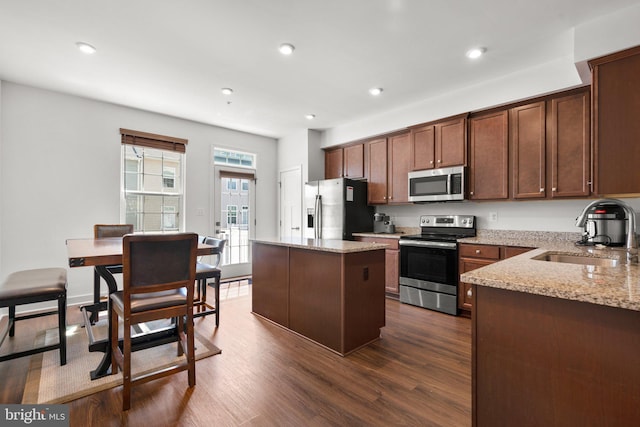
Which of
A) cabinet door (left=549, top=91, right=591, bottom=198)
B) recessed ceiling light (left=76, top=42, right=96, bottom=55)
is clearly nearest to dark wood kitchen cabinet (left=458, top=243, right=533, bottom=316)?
cabinet door (left=549, top=91, right=591, bottom=198)

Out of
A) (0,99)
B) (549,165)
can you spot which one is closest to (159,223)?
(0,99)

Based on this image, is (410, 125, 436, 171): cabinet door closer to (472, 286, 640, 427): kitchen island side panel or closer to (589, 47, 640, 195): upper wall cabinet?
(589, 47, 640, 195): upper wall cabinet

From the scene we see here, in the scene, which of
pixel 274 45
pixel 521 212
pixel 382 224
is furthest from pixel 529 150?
pixel 274 45

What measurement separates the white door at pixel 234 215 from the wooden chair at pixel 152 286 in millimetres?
3242

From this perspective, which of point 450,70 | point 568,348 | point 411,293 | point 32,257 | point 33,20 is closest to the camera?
point 568,348

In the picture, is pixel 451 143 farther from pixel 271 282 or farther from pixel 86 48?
pixel 86 48

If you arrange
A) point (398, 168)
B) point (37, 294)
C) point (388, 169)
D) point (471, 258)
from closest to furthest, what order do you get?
1. point (37, 294)
2. point (471, 258)
3. point (398, 168)
4. point (388, 169)

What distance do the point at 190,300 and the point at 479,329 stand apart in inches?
66.6

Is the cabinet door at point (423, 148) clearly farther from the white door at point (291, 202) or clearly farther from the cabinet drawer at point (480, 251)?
the white door at point (291, 202)

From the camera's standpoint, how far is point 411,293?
3.81 meters

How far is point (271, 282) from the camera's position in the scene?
316 cm

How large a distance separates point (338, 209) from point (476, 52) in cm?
263

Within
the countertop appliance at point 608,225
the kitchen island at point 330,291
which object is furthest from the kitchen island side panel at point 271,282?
the countertop appliance at point 608,225

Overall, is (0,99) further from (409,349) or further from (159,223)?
(409,349)
